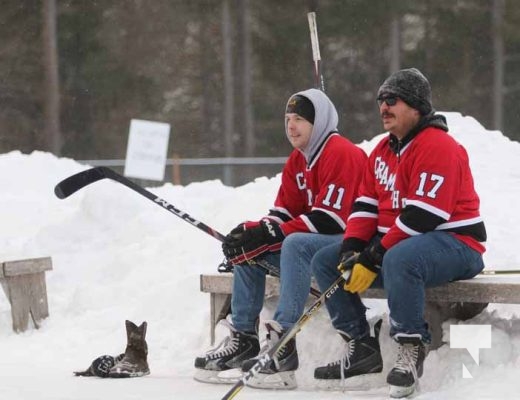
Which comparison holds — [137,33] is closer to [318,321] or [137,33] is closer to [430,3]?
[430,3]

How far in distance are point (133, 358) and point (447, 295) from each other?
1.58 metres

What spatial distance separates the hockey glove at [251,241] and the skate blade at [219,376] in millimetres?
508

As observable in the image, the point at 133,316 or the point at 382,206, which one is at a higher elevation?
the point at 382,206

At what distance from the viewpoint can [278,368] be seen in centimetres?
482

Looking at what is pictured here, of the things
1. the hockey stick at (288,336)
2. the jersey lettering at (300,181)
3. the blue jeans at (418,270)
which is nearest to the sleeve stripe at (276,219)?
the jersey lettering at (300,181)

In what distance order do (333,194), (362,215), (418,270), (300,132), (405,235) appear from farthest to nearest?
(300,132), (333,194), (362,215), (405,235), (418,270)

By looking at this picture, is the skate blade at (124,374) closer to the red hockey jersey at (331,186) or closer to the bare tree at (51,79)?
the red hockey jersey at (331,186)

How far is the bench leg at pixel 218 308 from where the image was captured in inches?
222

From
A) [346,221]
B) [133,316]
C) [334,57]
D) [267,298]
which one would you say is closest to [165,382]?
[267,298]

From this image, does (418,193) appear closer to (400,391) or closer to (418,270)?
(418,270)

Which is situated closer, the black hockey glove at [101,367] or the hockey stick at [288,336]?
the hockey stick at [288,336]

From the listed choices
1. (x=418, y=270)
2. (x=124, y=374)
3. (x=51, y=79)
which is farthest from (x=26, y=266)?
(x=51, y=79)

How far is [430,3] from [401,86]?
21357mm

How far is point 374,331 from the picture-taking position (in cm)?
497
